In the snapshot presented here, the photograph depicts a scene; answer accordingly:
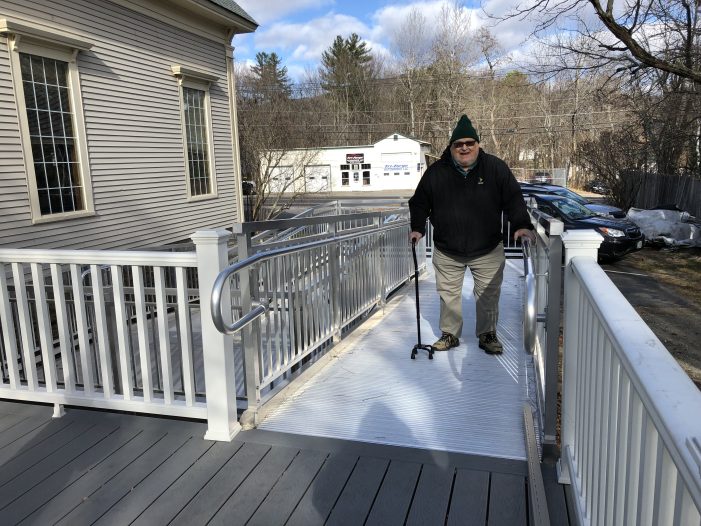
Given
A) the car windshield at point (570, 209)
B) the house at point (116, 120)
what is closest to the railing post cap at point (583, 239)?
the house at point (116, 120)

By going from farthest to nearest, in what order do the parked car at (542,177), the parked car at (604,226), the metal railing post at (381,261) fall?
the parked car at (542,177), the parked car at (604,226), the metal railing post at (381,261)

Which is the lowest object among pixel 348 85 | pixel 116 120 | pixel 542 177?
pixel 542 177

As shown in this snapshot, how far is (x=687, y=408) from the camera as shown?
0.87 metres

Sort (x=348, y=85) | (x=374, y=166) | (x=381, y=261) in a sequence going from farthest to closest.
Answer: (x=348, y=85) → (x=374, y=166) → (x=381, y=261)

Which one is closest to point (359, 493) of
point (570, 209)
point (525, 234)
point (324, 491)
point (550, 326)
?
point (324, 491)

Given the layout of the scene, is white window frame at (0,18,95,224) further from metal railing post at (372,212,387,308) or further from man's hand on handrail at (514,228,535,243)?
man's hand on handrail at (514,228,535,243)

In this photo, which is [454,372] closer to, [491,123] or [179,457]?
[179,457]

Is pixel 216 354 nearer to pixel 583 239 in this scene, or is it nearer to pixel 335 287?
pixel 335 287

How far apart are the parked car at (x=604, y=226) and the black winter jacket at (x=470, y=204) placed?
773cm

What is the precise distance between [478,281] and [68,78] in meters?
6.80

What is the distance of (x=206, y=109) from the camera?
37.4 ft

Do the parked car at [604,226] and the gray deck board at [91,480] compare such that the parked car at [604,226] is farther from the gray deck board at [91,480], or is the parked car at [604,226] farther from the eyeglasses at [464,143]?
the gray deck board at [91,480]

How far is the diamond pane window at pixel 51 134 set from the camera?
23.6 ft

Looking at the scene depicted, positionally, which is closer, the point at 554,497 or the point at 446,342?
the point at 554,497
